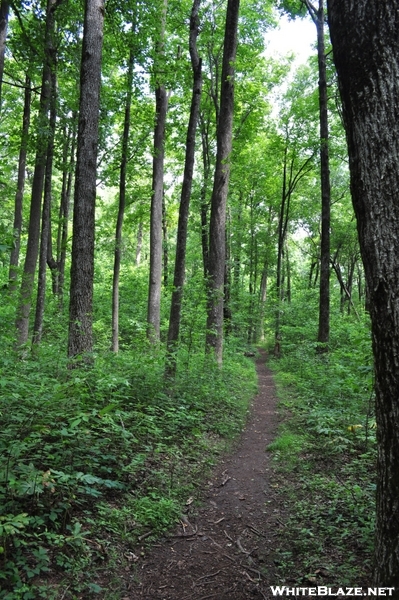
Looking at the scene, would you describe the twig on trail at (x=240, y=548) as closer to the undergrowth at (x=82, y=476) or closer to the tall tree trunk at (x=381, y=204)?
the undergrowth at (x=82, y=476)

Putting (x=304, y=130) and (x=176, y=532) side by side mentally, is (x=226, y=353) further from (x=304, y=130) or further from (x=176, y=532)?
(x=304, y=130)

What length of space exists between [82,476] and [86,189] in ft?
17.1

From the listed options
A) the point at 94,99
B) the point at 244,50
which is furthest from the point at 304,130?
the point at 94,99

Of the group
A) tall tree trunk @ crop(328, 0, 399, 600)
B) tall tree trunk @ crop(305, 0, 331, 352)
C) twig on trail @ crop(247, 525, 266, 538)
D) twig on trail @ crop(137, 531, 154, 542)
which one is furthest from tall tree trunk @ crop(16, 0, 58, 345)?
tall tree trunk @ crop(328, 0, 399, 600)

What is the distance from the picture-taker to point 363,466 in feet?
16.2

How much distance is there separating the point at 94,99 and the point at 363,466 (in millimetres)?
7493

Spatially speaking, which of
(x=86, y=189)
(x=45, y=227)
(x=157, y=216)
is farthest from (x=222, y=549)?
(x=157, y=216)

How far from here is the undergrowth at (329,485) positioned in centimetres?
313

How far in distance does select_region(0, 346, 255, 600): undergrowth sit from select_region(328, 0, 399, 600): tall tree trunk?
211cm

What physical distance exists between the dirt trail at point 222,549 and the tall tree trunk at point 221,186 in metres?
4.82

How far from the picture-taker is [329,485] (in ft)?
15.0

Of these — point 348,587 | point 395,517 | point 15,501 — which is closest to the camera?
point 395,517

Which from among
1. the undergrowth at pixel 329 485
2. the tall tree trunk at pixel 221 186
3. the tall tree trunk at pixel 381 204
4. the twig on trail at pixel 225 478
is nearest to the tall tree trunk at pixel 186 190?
the tall tree trunk at pixel 221 186

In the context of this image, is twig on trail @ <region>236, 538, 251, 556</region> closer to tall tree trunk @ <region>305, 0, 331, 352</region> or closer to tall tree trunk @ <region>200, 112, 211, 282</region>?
tall tree trunk @ <region>305, 0, 331, 352</region>
